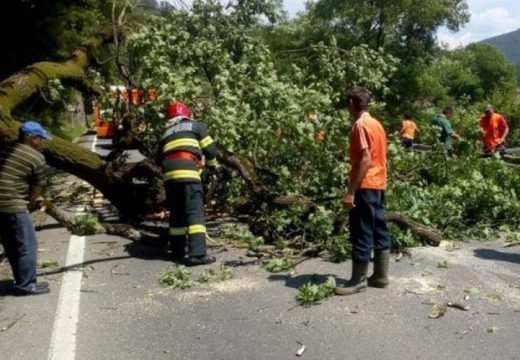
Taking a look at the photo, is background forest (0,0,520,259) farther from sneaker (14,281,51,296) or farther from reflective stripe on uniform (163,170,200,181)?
sneaker (14,281,51,296)

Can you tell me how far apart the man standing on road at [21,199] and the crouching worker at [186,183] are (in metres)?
1.48

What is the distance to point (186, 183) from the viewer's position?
6762 mm

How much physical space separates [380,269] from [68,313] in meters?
2.79

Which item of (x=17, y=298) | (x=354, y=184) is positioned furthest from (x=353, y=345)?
(x=17, y=298)

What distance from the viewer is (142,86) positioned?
8500mm

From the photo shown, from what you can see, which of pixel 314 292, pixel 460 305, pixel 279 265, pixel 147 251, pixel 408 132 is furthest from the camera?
pixel 408 132

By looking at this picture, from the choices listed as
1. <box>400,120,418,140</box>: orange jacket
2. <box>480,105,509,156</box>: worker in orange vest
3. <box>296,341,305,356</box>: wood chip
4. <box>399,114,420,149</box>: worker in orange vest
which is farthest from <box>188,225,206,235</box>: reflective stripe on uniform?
<box>480,105,509,156</box>: worker in orange vest

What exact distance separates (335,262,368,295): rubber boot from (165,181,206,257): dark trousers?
1.77 metres

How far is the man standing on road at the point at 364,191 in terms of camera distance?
17.9 ft

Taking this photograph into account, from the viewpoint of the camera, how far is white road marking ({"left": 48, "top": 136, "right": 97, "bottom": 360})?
4.51 meters

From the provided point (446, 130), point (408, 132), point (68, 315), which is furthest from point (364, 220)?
point (408, 132)

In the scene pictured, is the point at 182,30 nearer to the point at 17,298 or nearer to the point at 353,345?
the point at 17,298

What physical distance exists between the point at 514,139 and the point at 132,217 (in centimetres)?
1905

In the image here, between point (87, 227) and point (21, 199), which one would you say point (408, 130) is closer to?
point (87, 227)
